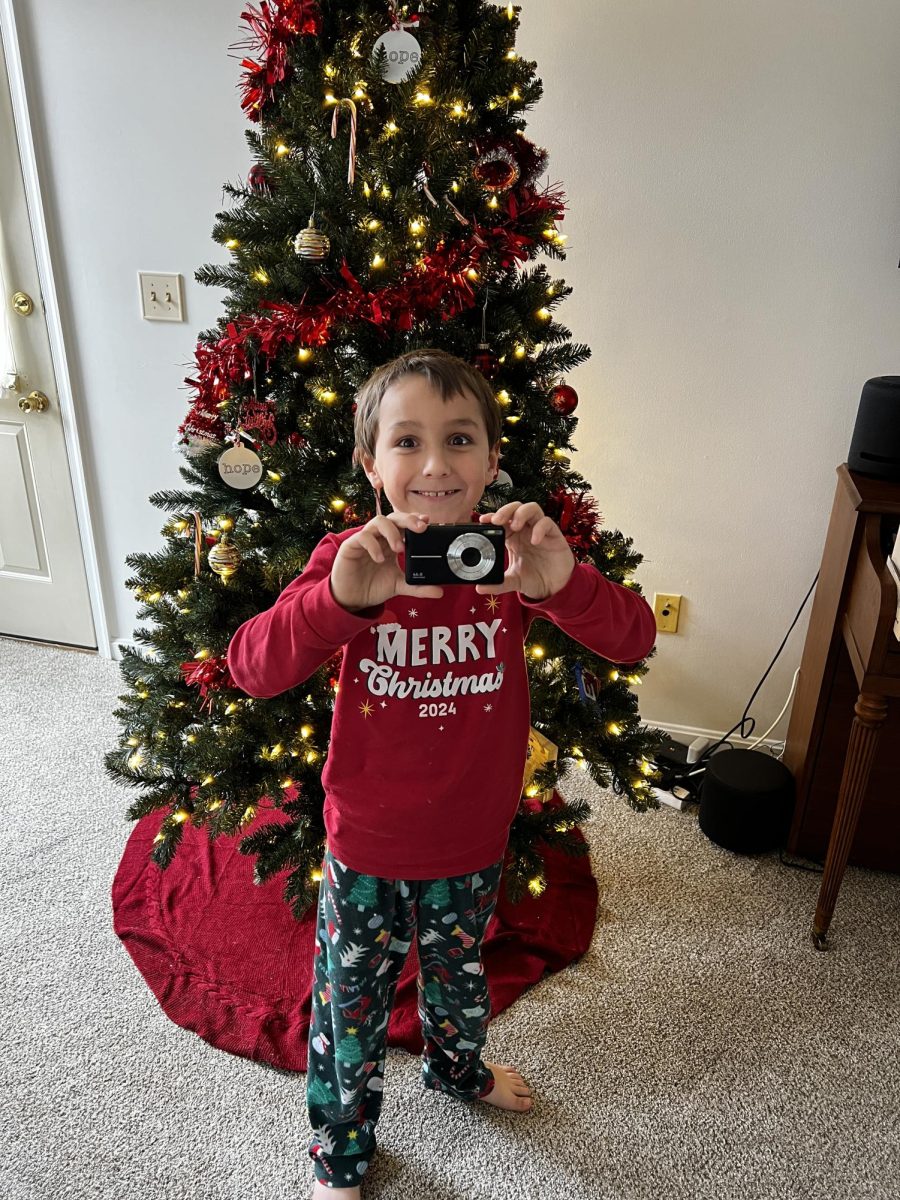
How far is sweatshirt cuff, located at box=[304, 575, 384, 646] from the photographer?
99cm

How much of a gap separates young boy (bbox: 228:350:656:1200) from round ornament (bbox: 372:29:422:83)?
58 cm

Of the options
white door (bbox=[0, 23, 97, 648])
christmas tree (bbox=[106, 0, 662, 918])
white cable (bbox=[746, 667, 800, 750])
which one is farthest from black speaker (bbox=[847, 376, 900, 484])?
white door (bbox=[0, 23, 97, 648])

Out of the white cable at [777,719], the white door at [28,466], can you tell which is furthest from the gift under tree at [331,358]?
the white door at [28,466]

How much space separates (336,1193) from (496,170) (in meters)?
1.55

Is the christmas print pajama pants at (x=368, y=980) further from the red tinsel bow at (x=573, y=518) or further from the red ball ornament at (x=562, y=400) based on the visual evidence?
the red ball ornament at (x=562, y=400)

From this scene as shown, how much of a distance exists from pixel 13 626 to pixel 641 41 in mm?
2397

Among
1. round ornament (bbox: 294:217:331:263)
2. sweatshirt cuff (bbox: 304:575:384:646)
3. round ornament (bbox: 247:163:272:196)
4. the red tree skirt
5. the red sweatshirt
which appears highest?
round ornament (bbox: 247:163:272:196)

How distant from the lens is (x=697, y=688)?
2.37 metres

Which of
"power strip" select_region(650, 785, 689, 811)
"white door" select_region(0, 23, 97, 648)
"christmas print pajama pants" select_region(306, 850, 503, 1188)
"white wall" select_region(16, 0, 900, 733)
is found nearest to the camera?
"christmas print pajama pants" select_region(306, 850, 503, 1188)

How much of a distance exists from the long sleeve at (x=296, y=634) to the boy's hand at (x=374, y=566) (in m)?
0.02

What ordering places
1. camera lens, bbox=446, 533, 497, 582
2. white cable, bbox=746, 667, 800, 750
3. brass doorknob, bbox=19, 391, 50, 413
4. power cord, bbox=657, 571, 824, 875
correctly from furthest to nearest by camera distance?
brass doorknob, bbox=19, 391, 50, 413 < white cable, bbox=746, 667, 800, 750 < power cord, bbox=657, 571, 824, 875 < camera lens, bbox=446, 533, 497, 582

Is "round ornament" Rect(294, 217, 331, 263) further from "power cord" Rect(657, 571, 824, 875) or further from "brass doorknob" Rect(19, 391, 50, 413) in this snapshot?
"brass doorknob" Rect(19, 391, 50, 413)

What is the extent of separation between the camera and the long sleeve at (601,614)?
104 centimetres

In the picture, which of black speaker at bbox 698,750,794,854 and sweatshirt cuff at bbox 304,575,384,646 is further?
black speaker at bbox 698,750,794,854
